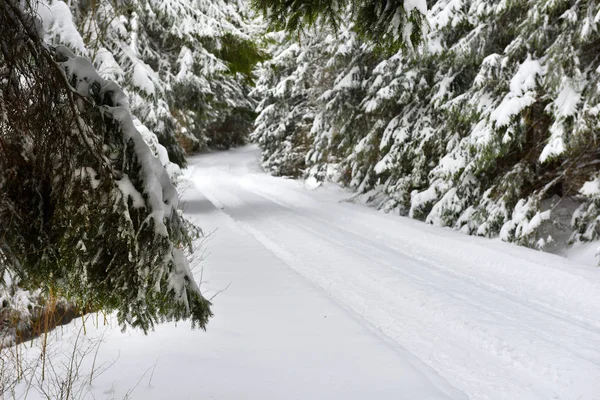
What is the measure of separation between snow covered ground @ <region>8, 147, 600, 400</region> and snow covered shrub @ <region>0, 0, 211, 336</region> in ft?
4.09

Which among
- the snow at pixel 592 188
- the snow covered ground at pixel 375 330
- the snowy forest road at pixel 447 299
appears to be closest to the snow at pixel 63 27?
the snow covered ground at pixel 375 330

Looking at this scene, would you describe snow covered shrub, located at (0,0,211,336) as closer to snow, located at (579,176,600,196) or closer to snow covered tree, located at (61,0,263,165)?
snow covered tree, located at (61,0,263,165)

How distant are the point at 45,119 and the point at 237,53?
9.84 meters

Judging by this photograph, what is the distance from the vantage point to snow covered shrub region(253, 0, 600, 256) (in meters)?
7.60

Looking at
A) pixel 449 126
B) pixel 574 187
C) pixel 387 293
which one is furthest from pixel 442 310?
pixel 449 126

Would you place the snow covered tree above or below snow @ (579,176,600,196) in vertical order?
above

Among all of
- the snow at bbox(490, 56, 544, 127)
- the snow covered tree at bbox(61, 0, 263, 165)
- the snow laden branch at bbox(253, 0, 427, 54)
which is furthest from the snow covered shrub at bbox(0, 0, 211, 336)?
the snow at bbox(490, 56, 544, 127)

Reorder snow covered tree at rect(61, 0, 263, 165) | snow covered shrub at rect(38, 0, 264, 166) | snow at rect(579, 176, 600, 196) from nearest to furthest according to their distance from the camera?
snow covered shrub at rect(38, 0, 264, 166) → snow covered tree at rect(61, 0, 263, 165) → snow at rect(579, 176, 600, 196)

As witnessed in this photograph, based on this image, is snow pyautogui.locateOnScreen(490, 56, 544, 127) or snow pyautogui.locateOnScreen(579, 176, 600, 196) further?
snow pyautogui.locateOnScreen(490, 56, 544, 127)

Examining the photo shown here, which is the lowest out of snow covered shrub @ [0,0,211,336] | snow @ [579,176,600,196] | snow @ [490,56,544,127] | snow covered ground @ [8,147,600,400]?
snow covered ground @ [8,147,600,400]

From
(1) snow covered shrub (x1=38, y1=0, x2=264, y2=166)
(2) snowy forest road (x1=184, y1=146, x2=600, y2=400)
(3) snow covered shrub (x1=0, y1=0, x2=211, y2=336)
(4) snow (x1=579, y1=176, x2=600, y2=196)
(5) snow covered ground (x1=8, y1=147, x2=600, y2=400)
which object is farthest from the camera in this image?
(4) snow (x1=579, y1=176, x2=600, y2=196)

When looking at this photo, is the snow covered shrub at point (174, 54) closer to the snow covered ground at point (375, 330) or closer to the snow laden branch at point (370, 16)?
the snow covered ground at point (375, 330)

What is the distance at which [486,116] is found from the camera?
9.01 meters

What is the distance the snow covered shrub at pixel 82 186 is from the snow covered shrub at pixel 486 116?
7.65ft
